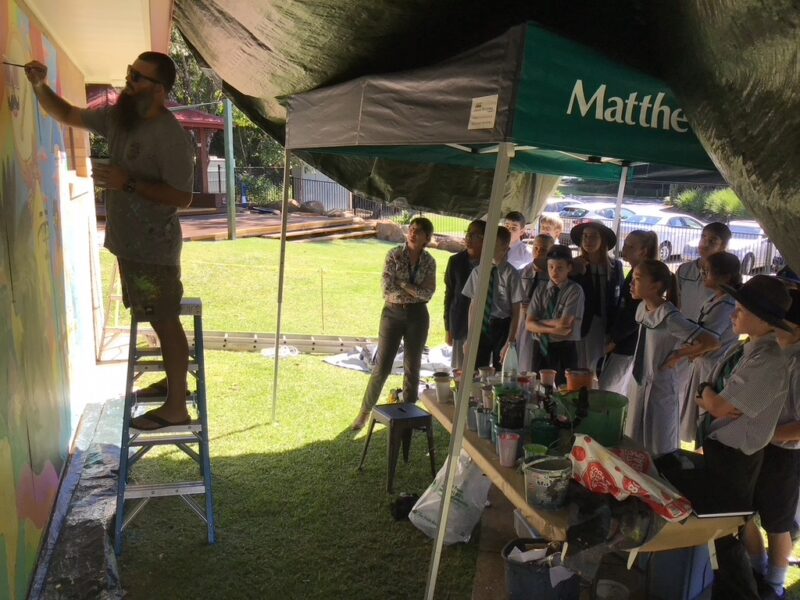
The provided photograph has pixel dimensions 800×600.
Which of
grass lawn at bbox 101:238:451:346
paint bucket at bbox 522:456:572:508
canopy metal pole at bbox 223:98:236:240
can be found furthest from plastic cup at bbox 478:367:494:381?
canopy metal pole at bbox 223:98:236:240

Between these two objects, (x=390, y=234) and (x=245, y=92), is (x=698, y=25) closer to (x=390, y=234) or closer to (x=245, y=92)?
(x=245, y=92)

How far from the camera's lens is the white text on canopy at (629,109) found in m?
2.62

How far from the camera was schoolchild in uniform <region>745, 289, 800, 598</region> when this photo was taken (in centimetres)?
299

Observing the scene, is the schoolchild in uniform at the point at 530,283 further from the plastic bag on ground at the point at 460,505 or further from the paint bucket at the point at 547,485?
the paint bucket at the point at 547,485

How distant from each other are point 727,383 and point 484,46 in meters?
1.78

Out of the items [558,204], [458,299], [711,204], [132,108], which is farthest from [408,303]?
[711,204]

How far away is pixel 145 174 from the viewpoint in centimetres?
316

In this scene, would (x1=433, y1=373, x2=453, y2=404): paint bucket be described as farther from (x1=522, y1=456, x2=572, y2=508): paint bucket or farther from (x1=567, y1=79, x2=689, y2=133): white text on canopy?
(x1=567, y1=79, x2=689, y2=133): white text on canopy

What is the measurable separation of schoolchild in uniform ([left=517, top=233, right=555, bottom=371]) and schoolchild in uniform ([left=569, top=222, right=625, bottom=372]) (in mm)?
278

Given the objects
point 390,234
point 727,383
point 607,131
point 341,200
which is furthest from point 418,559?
point 341,200

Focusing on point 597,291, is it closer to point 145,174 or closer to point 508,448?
point 508,448

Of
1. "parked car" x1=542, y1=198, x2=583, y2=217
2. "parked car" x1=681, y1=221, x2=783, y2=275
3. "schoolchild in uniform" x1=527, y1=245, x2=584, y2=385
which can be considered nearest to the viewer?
"schoolchild in uniform" x1=527, y1=245, x2=584, y2=385

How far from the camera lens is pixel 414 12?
2.70m

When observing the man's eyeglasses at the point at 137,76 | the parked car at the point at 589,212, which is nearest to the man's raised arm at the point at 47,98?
the man's eyeglasses at the point at 137,76
